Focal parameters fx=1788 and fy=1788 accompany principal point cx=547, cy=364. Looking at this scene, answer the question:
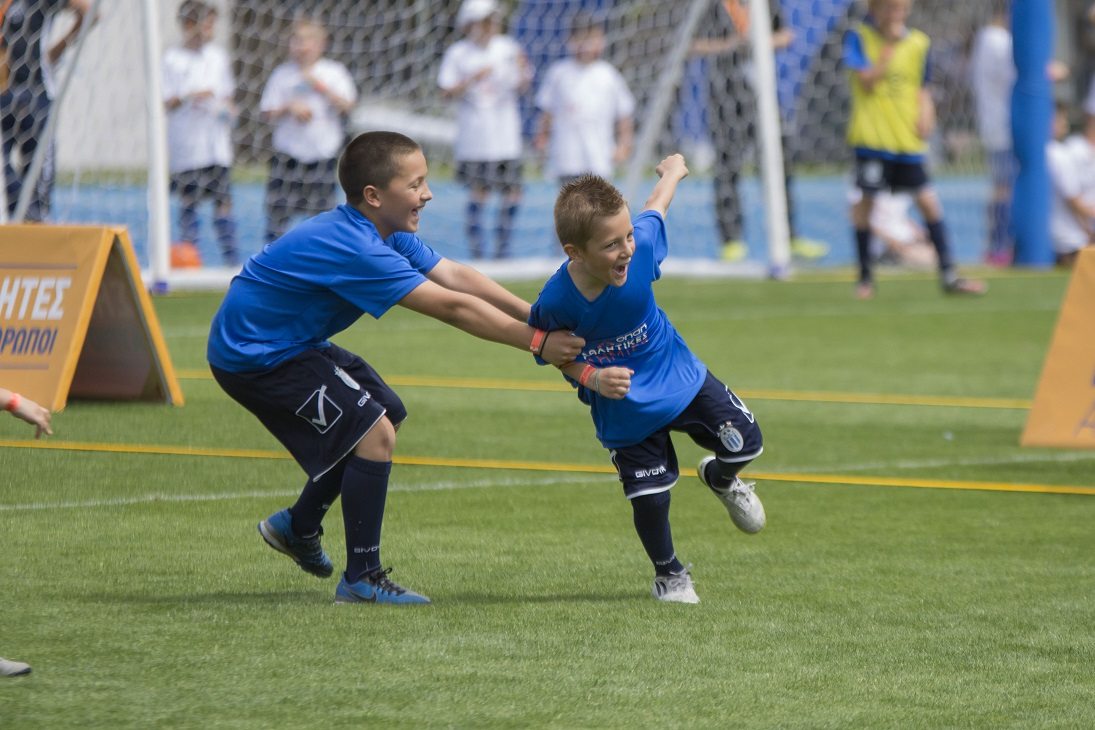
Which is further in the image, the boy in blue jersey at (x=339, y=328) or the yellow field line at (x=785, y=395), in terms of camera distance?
the yellow field line at (x=785, y=395)

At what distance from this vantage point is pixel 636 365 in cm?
517

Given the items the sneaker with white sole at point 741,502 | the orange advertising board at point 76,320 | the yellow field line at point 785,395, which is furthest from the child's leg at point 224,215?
the sneaker with white sole at point 741,502

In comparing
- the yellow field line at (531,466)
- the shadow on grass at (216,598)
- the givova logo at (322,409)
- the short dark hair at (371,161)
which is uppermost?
the short dark hair at (371,161)

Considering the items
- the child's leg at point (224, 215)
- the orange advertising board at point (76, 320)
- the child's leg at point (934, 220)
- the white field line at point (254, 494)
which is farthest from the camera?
the child's leg at point (224, 215)

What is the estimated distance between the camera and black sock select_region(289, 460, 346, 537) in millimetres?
5164

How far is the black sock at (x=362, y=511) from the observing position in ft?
16.4

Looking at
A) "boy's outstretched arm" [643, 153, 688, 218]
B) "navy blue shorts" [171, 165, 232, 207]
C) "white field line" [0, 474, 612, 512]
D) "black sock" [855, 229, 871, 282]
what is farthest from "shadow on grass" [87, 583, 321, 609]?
"navy blue shorts" [171, 165, 232, 207]

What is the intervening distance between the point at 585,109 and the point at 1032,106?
4233 millimetres

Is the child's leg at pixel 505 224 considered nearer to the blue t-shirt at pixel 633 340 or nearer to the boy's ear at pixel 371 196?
the blue t-shirt at pixel 633 340

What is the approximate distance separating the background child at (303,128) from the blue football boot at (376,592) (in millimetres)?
10719

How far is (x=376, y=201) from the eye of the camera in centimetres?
504

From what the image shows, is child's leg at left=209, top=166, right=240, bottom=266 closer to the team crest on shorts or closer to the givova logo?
the givova logo

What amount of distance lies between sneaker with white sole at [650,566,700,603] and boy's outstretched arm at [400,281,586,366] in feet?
2.26

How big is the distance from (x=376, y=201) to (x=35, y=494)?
7.09 ft
